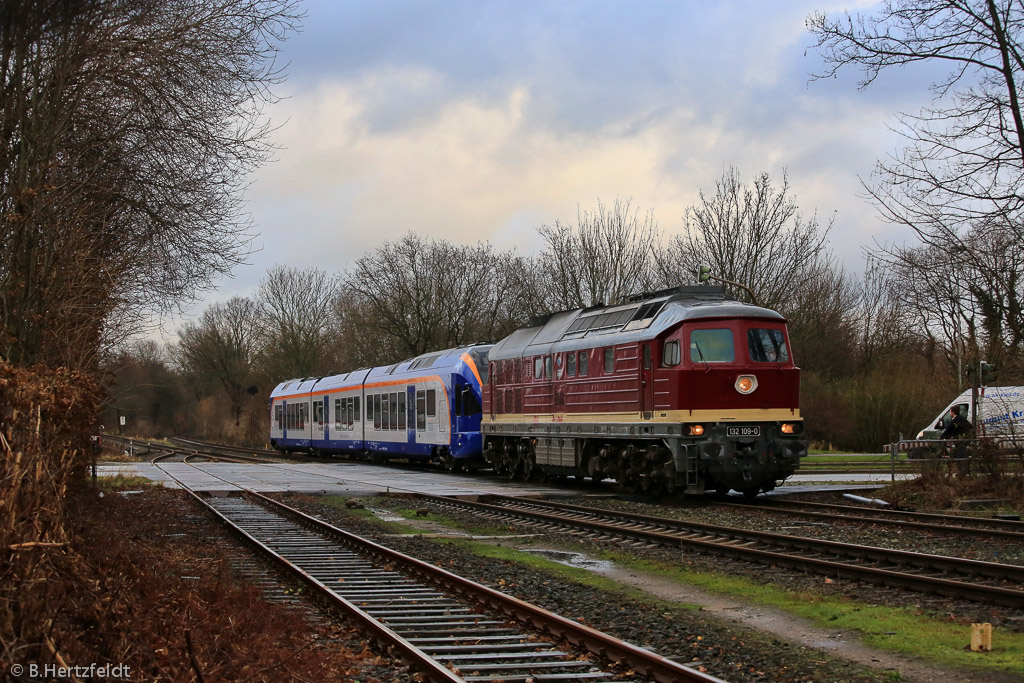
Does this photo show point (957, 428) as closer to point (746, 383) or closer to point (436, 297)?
point (746, 383)

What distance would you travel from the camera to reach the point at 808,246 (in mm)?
43969

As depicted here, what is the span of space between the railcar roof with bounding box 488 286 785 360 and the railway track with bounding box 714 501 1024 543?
3.49m

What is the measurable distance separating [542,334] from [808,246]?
23342 mm

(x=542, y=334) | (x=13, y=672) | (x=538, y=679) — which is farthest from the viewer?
(x=542, y=334)

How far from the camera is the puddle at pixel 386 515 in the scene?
57.6 feet

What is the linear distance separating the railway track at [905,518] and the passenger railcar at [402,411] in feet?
39.4

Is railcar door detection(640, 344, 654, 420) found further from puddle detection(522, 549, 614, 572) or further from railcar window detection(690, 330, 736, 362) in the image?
puddle detection(522, 549, 614, 572)

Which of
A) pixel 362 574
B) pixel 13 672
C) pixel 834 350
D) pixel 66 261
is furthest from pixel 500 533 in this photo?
pixel 834 350

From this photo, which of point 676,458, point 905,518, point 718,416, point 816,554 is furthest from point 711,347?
point 816,554

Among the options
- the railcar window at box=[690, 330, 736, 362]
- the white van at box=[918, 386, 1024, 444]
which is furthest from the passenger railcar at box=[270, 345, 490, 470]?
the white van at box=[918, 386, 1024, 444]

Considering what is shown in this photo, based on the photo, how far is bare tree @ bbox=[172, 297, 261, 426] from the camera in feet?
255

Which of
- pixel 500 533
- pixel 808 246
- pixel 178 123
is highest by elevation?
pixel 808 246

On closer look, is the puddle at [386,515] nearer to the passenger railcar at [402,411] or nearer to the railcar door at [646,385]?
the railcar door at [646,385]

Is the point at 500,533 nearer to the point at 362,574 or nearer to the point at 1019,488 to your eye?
the point at 362,574
